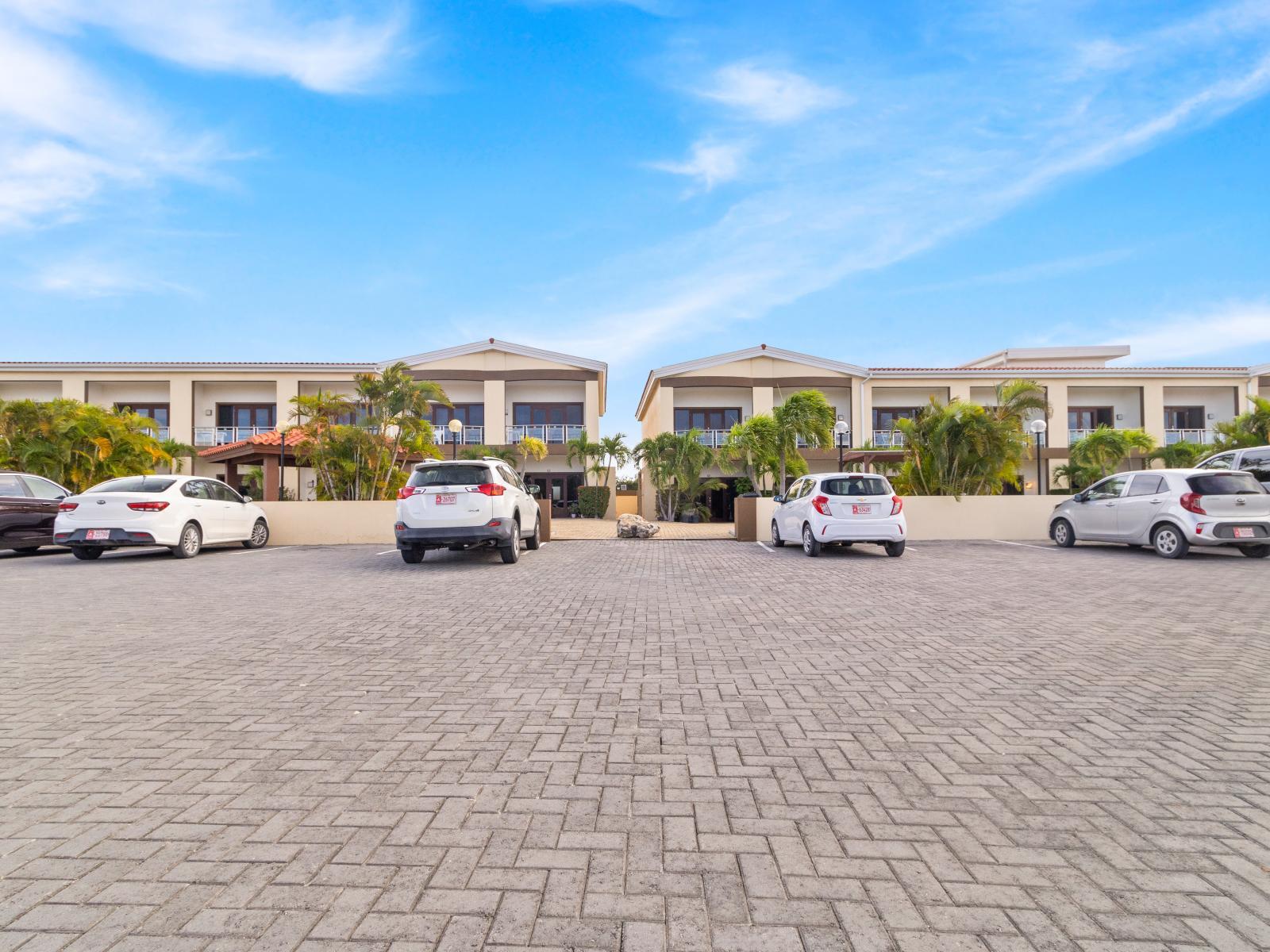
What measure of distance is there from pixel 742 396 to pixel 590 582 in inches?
961

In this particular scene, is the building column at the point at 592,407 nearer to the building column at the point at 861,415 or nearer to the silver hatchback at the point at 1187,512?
the building column at the point at 861,415

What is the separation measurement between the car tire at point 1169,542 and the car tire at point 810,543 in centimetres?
585

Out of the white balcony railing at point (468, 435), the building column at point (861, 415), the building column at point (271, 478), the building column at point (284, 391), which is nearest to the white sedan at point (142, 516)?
the building column at point (271, 478)

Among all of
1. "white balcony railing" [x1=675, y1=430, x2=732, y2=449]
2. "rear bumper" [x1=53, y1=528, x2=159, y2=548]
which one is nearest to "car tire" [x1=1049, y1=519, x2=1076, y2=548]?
"rear bumper" [x1=53, y1=528, x2=159, y2=548]

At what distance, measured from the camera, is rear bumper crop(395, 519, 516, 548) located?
1097 centimetres

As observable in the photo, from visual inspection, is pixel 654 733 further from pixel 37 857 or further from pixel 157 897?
pixel 37 857

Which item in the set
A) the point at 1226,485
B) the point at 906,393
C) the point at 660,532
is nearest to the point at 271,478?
the point at 660,532

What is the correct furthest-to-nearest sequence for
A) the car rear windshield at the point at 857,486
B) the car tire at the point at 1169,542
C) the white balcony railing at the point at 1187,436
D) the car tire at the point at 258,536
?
the white balcony railing at the point at 1187,436 → the car tire at the point at 258,536 → the car rear windshield at the point at 857,486 → the car tire at the point at 1169,542

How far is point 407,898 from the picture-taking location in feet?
7.16

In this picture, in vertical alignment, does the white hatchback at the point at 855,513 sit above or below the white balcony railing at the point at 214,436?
below

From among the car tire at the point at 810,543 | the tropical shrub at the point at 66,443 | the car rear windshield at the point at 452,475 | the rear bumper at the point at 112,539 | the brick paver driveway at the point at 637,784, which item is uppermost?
the tropical shrub at the point at 66,443

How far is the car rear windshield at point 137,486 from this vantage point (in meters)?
12.3

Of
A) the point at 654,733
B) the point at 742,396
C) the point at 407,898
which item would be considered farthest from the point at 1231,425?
the point at 407,898

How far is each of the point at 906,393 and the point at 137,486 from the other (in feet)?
101
